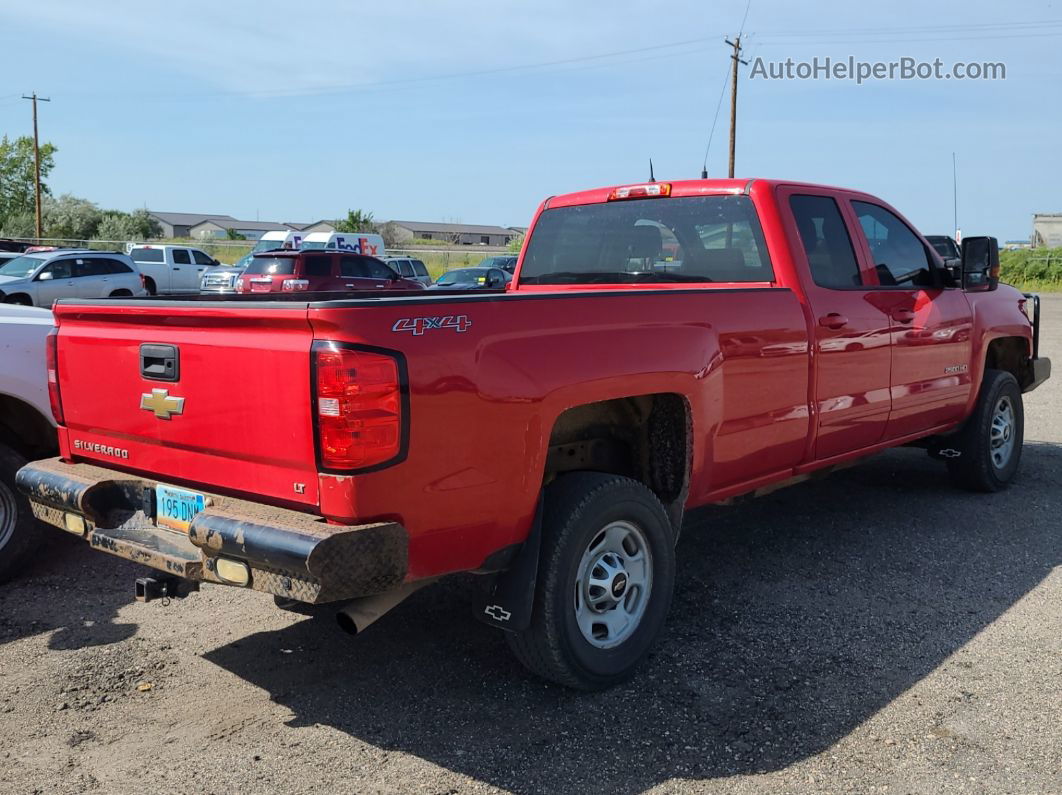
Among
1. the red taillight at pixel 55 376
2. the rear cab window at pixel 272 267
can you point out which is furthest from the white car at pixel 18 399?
the rear cab window at pixel 272 267

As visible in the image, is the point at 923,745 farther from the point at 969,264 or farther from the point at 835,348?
the point at 969,264

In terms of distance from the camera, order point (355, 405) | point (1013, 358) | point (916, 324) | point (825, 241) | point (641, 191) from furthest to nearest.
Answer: point (1013, 358) → point (916, 324) → point (641, 191) → point (825, 241) → point (355, 405)

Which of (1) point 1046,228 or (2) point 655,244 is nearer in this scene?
(2) point 655,244

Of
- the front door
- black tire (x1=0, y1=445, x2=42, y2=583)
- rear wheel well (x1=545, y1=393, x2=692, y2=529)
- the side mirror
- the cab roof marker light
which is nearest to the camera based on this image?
rear wheel well (x1=545, y1=393, x2=692, y2=529)

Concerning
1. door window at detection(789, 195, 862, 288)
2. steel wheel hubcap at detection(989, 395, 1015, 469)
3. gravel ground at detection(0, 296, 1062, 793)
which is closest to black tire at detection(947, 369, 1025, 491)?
steel wheel hubcap at detection(989, 395, 1015, 469)

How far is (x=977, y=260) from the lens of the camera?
606cm

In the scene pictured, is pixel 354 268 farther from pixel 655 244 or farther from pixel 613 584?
pixel 613 584

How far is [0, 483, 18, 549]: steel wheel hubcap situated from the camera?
16.7 ft

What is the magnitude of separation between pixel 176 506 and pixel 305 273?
687 inches

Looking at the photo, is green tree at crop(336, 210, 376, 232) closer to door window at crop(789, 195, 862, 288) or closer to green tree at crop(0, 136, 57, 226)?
green tree at crop(0, 136, 57, 226)

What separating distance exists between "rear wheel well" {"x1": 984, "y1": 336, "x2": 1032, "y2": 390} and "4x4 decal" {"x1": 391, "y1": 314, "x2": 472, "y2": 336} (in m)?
5.26

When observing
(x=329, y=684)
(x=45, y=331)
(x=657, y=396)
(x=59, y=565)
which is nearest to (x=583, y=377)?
(x=657, y=396)

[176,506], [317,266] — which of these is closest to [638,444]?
[176,506]

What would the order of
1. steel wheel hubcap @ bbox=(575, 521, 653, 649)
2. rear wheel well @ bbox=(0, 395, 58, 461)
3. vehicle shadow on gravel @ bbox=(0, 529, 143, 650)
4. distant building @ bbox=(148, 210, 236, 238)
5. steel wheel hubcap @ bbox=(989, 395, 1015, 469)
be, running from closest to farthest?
steel wheel hubcap @ bbox=(575, 521, 653, 649) → vehicle shadow on gravel @ bbox=(0, 529, 143, 650) → rear wheel well @ bbox=(0, 395, 58, 461) → steel wheel hubcap @ bbox=(989, 395, 1015, 469) → distant building @ bbox=(148, 210, 236, 238)
